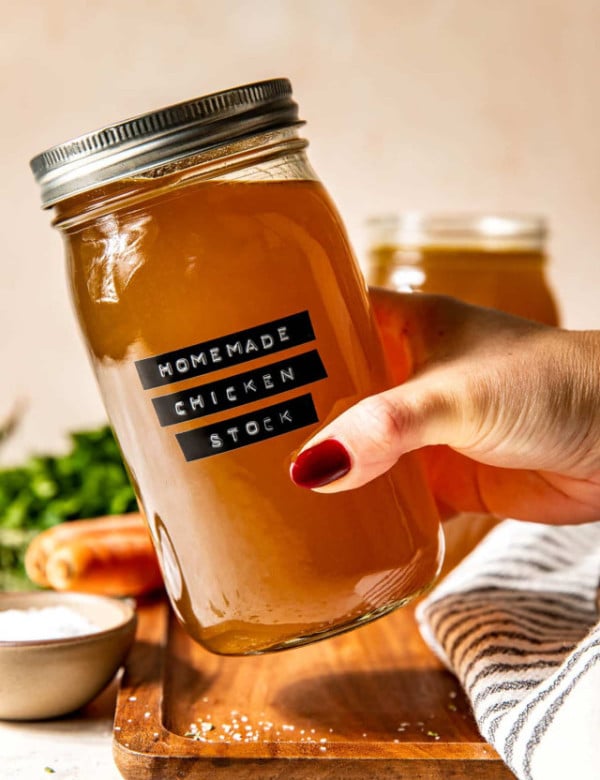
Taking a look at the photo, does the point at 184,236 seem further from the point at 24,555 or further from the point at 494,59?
the point at 494,59

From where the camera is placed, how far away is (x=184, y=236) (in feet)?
2.13

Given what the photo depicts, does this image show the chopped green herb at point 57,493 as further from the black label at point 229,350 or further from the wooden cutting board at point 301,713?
the black label at point 229,350

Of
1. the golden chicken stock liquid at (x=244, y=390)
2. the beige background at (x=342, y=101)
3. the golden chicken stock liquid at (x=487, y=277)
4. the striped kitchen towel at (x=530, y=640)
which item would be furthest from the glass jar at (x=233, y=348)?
the beige background at (x=342, y=101)

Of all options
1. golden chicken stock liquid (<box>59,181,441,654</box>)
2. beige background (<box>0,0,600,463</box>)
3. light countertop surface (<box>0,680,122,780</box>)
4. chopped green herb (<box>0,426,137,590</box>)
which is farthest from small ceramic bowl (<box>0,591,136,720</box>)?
beige background (<box>0,0,600,463</box>)

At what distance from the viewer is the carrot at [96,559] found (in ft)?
3.82

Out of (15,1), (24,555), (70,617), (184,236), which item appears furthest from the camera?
(15,1)

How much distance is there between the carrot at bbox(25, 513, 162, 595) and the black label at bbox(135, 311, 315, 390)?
55 centimetres

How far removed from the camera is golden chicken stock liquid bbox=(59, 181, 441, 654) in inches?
25.5

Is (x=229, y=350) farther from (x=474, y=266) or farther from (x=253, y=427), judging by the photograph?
(x=474, y=266)

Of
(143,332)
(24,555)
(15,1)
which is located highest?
(15,1)

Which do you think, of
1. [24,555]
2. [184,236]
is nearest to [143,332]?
[184,236]

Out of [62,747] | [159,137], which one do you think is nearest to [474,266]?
Result: [159,137]

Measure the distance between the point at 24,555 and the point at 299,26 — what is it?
3.21 feet

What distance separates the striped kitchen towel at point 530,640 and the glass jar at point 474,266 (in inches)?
1.4
